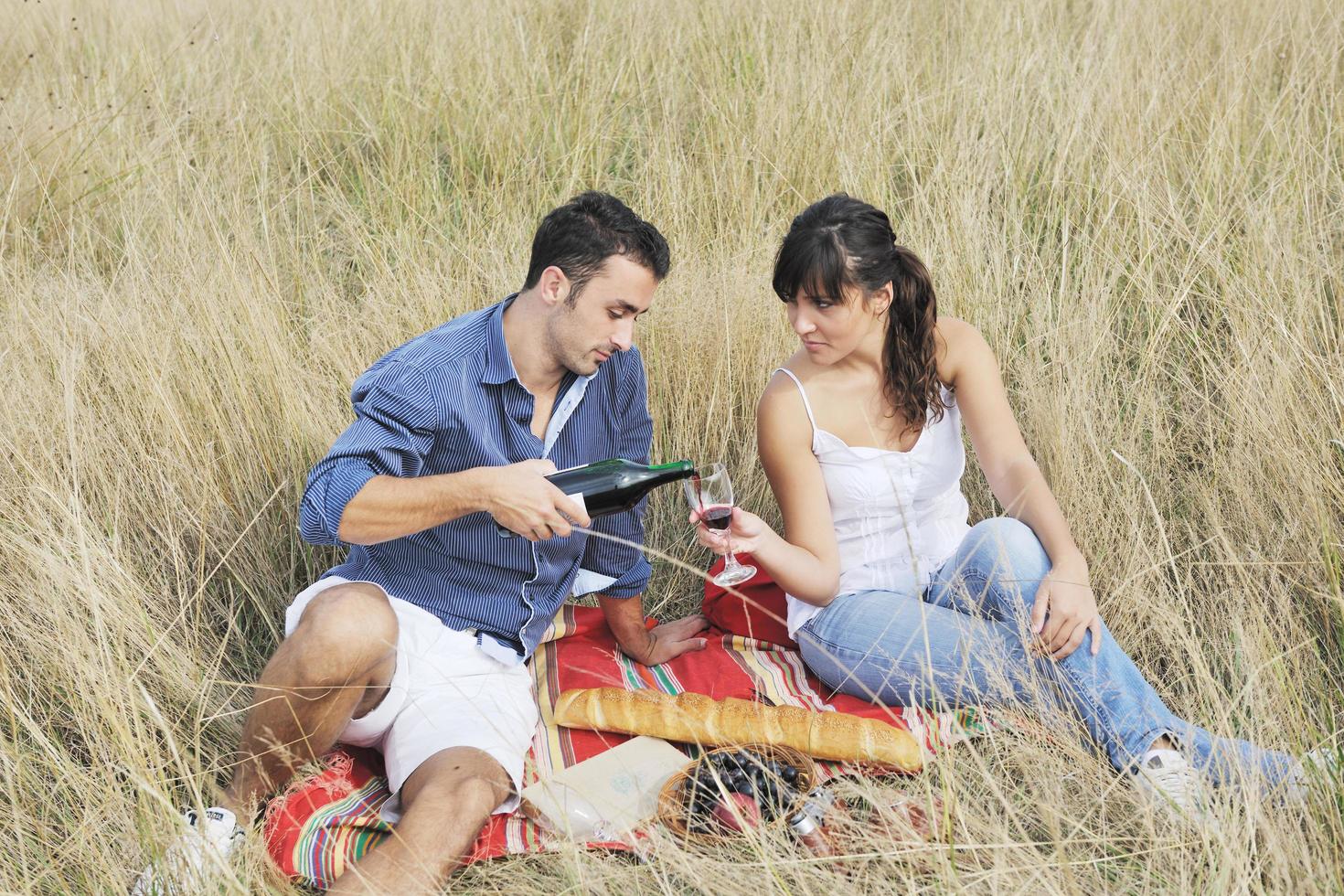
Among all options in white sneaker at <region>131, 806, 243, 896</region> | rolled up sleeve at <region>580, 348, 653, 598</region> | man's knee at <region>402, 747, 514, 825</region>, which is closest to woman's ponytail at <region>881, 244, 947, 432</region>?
rolled up sleeve at <region>580, 348, 653, 598</region>

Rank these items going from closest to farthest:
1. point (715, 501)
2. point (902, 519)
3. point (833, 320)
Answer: point (715, 501) < point (902, 519) < point (833, 320)

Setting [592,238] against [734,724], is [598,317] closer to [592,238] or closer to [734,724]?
[592,238]

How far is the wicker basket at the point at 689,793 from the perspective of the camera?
Result: 2.70 metres

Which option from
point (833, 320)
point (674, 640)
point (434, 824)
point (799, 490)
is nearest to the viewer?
point (434, 824)

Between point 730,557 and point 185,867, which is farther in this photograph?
point 730,557

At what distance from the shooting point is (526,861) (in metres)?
2.81

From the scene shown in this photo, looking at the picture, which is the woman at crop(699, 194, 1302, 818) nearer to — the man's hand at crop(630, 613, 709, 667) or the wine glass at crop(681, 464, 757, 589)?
the wine glass at crop(681, 464, 757, 589)

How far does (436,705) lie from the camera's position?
303 centimetres

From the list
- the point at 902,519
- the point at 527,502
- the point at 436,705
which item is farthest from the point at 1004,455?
the point at 436,705

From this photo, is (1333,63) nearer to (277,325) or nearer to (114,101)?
(277,325)

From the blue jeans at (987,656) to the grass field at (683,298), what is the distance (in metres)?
0.16

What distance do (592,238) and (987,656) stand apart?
1547 mm

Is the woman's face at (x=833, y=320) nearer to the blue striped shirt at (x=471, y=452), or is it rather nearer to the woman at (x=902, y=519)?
the woman at (x=902, y=519)

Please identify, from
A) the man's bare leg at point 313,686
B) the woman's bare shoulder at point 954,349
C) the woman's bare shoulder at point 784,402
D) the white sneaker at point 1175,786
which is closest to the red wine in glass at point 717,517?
the woman's bare shoulder at point 784,402
